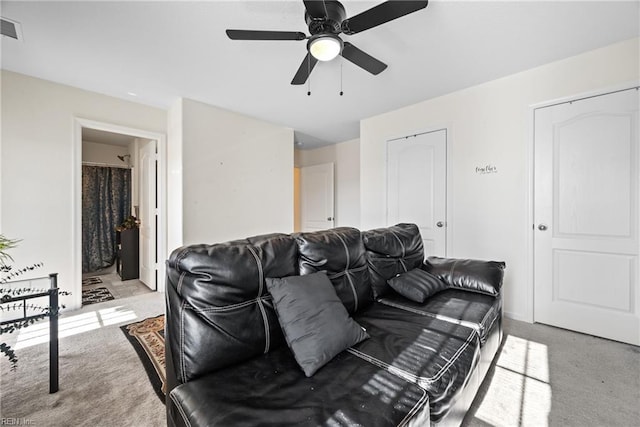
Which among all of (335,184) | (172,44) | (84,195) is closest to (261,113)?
(172,44)

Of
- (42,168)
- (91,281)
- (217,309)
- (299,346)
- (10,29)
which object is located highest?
(10,29)

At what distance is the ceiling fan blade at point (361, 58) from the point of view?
1841 mm

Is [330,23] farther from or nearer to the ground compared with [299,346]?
farther from the ground

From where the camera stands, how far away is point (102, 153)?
16.1 feet

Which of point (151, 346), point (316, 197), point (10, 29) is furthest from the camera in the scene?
point (316, 197)

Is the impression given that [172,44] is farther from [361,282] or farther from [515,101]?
[515,101]

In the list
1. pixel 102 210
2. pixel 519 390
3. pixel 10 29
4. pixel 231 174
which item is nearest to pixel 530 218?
pixel 519 390

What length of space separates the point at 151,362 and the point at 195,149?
94.6 inches

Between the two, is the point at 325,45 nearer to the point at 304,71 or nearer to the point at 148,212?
the point at 304,71

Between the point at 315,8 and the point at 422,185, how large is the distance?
260 centimetres

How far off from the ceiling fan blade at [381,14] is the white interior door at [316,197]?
12.9ft

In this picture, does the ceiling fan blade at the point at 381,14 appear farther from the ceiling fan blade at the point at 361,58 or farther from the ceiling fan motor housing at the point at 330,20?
the ceiling fan blade at the point at 361,58

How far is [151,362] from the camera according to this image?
1.96 m

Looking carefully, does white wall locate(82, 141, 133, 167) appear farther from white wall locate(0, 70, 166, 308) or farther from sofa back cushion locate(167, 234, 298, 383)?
sofa back cushion locate(167, 234, 298, 383)
